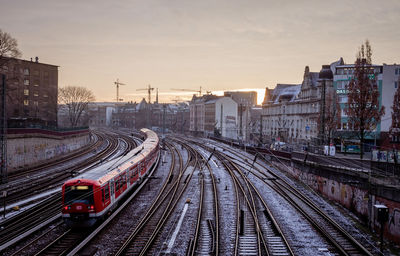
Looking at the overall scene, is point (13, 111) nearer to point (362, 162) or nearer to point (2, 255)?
point (2, 255)

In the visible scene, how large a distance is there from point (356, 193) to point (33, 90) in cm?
6267

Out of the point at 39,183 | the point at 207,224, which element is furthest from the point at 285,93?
the point at 207,224

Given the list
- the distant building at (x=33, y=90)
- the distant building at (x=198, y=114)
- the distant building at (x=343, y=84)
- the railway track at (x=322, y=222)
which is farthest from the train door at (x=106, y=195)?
the distant building at (x=198, y=114)

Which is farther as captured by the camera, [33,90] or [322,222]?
[33,90]

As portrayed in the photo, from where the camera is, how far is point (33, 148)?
3834 centimetres

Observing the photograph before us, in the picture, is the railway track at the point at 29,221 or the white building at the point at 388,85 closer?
the railway track at the point at 29,221

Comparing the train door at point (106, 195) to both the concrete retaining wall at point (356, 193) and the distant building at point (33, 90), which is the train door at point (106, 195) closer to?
the concrete retaining wall at point (356, 193)

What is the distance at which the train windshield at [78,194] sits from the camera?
56.4ft

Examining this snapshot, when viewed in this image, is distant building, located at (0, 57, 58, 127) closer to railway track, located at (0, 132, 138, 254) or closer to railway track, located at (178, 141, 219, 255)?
railway track, located at (0, 132, 138, 254)

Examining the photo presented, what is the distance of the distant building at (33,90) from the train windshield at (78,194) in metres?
46.7

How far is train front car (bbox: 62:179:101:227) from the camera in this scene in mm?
→ 17062

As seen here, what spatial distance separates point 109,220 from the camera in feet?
61.9

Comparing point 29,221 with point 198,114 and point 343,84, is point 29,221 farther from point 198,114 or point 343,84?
point 198,114

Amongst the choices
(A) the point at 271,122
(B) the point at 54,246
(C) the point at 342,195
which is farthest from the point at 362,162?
(A) the point at 271,122
